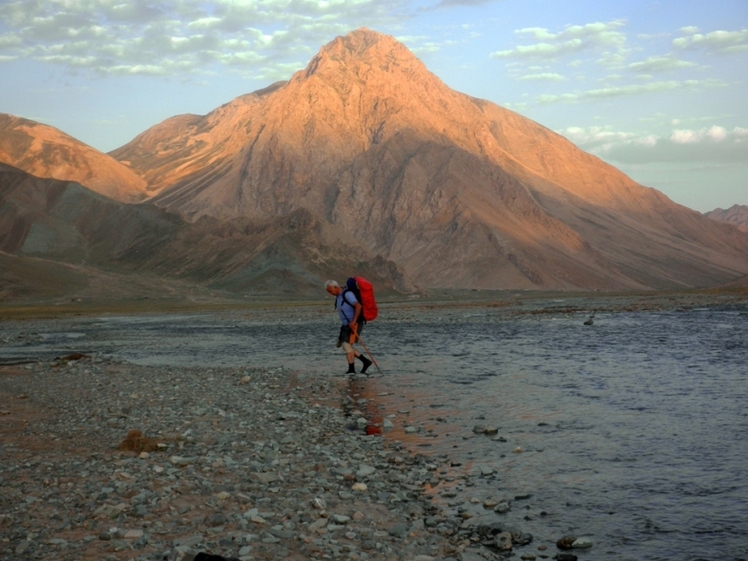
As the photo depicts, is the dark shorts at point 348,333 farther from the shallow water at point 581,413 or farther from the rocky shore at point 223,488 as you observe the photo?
the rocky shore at point 223,488

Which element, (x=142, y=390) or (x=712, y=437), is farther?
(x=142, y=390)

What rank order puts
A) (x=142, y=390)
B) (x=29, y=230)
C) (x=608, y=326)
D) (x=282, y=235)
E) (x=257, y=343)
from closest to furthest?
(x=142, y=390) → (x=257, y=343) → (x=608, y=326) → (x=282, y=235) → (x=29, y=230)

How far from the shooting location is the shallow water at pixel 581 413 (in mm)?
10297

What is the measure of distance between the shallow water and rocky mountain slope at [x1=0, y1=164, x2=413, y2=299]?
73659 mm

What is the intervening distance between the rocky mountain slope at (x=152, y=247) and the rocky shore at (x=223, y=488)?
9434 centimetres

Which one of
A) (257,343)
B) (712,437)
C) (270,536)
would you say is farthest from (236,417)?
(257,343)

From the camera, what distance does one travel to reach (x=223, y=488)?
35.9 feet

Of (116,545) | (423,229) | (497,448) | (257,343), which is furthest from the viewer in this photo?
(423,229)

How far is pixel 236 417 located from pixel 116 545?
28.2 feet

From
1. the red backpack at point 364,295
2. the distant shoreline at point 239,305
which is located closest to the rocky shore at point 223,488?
the red backpack at point 364,295

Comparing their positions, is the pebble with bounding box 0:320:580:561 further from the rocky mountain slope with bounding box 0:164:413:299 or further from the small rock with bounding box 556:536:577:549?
the rocky mountain slope with bounding box 0:164:413:299

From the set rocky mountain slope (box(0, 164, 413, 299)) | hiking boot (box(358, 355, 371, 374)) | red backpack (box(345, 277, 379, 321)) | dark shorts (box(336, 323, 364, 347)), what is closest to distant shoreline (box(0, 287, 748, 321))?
rocky mountain slope (box(0, 164, 413, 299))

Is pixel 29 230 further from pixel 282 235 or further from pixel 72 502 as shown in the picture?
pixel 72 502

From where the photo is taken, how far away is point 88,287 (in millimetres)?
107938
